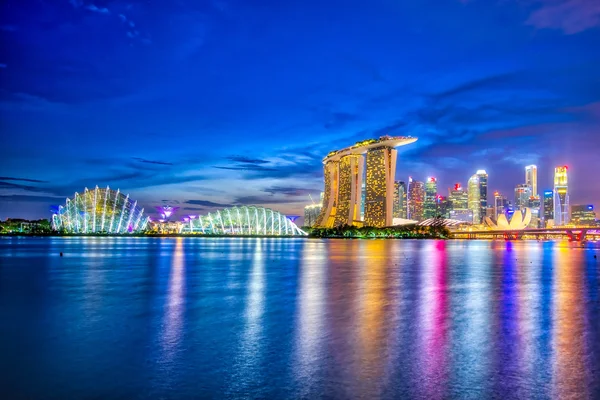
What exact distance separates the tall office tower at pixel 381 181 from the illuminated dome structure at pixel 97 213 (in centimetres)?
8263

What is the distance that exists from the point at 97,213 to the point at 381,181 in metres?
96.1

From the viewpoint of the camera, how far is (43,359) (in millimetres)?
12453

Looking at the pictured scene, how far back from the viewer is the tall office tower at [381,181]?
620ft

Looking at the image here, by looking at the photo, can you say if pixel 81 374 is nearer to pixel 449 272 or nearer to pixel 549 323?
pixel 549 323

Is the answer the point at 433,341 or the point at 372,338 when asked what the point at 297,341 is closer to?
the point at 372,338

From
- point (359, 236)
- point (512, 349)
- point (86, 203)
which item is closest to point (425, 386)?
point (512, 349)

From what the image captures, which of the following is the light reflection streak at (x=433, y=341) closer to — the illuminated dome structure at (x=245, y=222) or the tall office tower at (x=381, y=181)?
the illuminated dome structure at (x=245, y=222)

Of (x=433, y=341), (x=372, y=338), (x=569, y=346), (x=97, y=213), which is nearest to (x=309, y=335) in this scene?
(x=372, y=338)

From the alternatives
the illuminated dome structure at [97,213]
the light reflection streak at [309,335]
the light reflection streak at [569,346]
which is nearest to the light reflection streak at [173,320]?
the light reflection streak at [309,335]

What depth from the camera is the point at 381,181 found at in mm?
191625

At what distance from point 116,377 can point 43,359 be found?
2723mm

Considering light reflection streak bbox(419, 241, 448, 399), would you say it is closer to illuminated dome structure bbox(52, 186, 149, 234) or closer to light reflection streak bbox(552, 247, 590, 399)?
light reflection streak bbox(552, 247, 590, 399)

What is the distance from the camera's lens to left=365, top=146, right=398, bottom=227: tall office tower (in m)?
189

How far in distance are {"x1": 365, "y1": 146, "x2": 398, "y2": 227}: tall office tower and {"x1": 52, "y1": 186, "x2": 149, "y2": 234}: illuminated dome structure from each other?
82.6 metres
